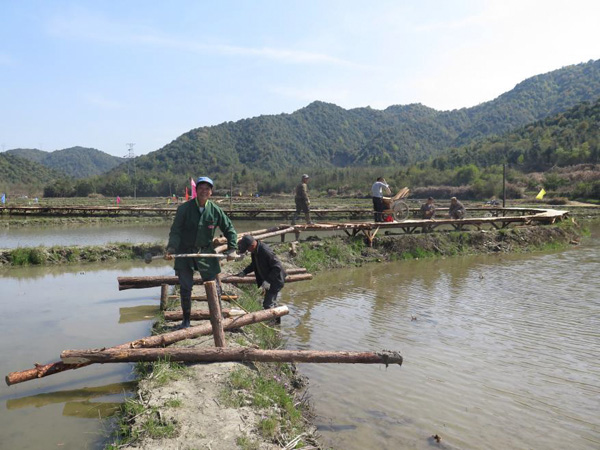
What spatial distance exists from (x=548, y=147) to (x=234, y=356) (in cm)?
7293

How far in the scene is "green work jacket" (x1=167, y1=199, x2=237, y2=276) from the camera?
19.7 feet

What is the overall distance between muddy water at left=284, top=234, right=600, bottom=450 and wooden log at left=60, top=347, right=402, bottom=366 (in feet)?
1.82

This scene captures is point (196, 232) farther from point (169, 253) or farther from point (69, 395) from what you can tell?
A: point (69, 395)

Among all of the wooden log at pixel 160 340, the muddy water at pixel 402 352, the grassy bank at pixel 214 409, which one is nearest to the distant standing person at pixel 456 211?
the muddy water at pixel 402 352

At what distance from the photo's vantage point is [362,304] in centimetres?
995

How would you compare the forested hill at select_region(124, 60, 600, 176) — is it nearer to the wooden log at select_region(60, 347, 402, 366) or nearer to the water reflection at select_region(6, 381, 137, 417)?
the water reflection at select_region(6, 381, 137, 417)

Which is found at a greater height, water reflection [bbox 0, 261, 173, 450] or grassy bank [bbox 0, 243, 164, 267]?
grassy bank [bbox 0, 243, 164, 267]

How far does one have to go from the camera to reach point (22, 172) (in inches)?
3915

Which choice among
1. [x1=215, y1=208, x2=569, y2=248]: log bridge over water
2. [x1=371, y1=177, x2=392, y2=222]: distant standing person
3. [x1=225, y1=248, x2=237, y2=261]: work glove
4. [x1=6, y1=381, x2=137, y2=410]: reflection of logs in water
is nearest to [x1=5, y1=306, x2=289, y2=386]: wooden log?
[x1=6, y1=381, x2=137, y2=410]: reflection of logs in water

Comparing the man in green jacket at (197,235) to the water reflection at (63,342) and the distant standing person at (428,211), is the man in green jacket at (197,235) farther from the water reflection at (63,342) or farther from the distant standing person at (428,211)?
the distant standing person at (428,211)

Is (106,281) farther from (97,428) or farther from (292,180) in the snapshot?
(292,180)

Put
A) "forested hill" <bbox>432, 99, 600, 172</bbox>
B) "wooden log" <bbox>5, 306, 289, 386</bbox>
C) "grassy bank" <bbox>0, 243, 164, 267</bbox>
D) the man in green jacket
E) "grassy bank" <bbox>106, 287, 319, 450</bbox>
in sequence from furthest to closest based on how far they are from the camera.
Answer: "forested hill" <bbox>432, 99, 600, 172</bbox> → "grassy bank" <bbox>0, 243, 164, 267</bbox> → the man in green jacket → "wooden log" <bbox>5, 306, 289, 386</bbox> → "grassy bank" <bbox>106, 287, 319, 450</bbox>

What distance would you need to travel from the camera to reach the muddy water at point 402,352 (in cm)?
466

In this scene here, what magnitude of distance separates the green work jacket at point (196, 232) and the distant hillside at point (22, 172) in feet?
308
